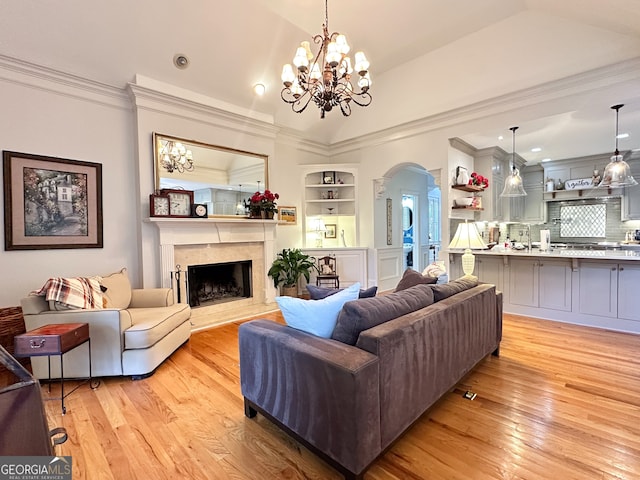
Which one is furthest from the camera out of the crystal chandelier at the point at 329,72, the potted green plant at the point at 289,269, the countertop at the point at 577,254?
the potted green plant at the point at 289,269

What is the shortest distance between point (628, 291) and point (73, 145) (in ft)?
21.9

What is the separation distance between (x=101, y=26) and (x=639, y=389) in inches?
237

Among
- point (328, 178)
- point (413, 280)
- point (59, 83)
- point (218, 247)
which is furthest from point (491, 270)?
point (59, 83)

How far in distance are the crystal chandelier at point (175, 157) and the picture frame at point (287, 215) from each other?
5.88ft

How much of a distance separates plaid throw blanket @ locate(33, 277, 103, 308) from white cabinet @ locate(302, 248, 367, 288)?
3585mm

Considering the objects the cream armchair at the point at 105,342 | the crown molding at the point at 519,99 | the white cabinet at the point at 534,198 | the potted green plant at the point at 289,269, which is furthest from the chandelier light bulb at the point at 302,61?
the white cabinet at the point at 534,198

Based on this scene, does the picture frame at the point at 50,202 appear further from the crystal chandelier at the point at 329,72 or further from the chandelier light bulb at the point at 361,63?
→ the chandelier light bulb at the point at 361,63

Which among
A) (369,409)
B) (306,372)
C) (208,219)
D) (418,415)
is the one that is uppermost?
(208,219)

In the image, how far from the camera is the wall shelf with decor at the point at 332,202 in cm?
608

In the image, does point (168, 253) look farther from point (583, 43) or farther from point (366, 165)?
point (583, 43)

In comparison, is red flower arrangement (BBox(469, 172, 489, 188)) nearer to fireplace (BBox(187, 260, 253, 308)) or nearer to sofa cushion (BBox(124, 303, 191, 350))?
fireplace (BBox(187, 260, 253, 308))

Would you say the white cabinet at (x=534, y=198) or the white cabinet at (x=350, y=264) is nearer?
the white cabinet at (x=350, y=264)

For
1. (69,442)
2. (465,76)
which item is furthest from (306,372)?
(465,76)

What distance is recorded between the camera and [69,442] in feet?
6.18
